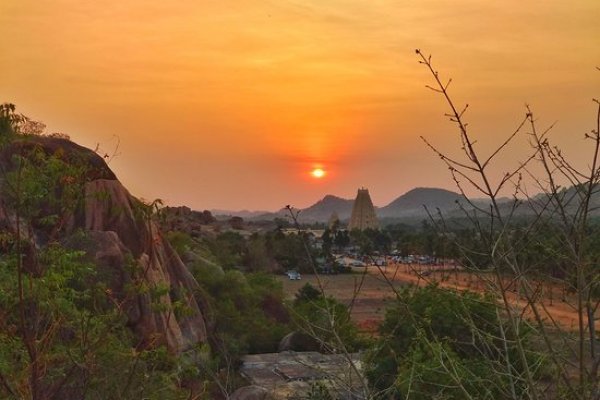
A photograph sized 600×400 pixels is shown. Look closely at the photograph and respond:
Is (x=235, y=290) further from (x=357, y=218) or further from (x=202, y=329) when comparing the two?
(x=357, y=218)

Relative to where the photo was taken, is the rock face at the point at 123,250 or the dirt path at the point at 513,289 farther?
the rock face at the point at 123,250

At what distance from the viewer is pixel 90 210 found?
1833 centimetres

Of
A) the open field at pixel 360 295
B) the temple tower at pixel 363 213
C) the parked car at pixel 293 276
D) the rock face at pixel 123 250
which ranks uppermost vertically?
the temple tower at pixel 363 213

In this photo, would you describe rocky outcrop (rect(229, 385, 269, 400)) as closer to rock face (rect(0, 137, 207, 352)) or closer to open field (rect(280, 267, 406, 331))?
rock face (rect(0, 137, 207, 352))

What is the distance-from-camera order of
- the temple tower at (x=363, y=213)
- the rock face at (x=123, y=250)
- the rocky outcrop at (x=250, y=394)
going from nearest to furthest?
the rock face at (x=123, y=250)
the rocky outcrop at (x=250, y=394)
the temple tower at (x=363, y=213)

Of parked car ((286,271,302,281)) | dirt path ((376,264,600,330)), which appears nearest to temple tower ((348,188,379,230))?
parked car ((286,271,302,281))

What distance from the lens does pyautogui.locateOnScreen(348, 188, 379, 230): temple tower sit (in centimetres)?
14938

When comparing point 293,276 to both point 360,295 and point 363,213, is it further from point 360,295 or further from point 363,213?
point 363,213

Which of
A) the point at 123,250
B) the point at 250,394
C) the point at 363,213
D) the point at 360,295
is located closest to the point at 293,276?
the point at 360,295

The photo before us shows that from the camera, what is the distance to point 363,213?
507 feet

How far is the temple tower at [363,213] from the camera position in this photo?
490 feet

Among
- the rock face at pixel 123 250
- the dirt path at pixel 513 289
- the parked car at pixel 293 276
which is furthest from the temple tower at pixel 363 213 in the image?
the rock face at pixel 123 250

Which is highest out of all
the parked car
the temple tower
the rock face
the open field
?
the temple tower

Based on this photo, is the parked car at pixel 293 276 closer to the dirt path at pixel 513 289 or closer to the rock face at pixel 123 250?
the dirt path at pixel 513 289
